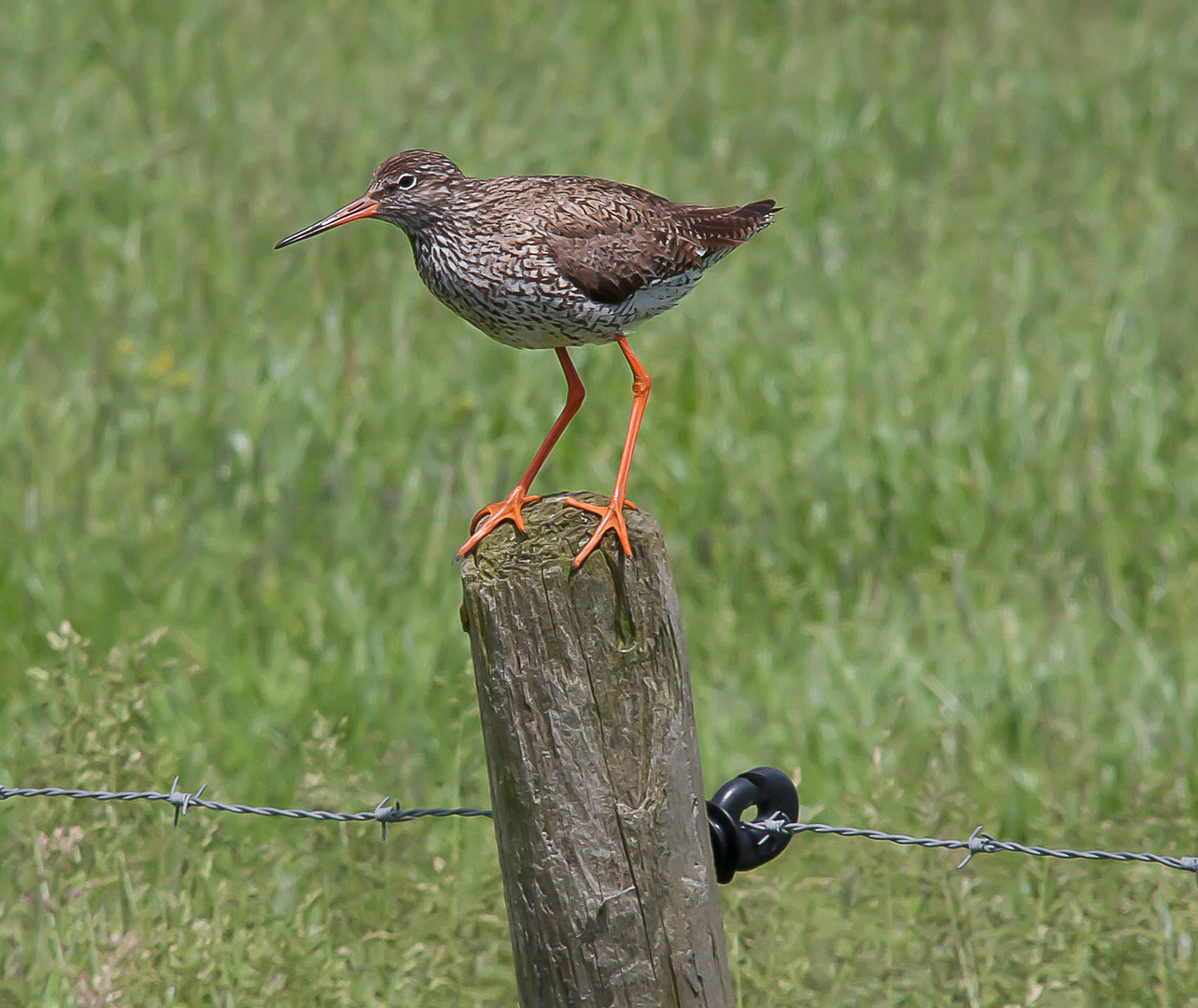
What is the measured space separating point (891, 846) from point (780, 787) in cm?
151

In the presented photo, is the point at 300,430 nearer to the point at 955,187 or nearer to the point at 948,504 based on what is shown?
the point at 948,504

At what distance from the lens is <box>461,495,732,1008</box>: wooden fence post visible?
2484 mm

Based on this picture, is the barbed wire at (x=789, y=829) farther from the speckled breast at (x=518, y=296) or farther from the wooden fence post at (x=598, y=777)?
the speckled breast at (x=518, y=296)

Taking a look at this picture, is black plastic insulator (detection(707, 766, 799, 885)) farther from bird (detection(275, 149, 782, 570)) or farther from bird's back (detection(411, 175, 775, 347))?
bird's back (detection(411, 175, 775, 347))

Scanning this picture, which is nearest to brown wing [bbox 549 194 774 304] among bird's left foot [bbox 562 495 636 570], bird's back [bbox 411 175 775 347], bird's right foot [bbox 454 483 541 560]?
bird's back [bbox 411 175 775 347]

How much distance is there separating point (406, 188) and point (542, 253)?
48 cm

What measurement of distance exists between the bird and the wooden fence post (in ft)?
1.25

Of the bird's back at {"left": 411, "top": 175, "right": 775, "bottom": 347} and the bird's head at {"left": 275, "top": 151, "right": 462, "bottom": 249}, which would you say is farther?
the bird's head at {"left": 275, "top": 151, "right": 462, "bottom": 249}

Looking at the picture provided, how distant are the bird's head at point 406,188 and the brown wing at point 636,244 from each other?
1.09ft

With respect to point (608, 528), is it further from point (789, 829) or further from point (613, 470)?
point (613, 470)

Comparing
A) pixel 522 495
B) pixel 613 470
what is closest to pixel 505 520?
pixel 522 495

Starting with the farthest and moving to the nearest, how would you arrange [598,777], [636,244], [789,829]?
[636,244], [789,829], [598,777]

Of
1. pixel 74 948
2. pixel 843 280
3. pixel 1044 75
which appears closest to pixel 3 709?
pixel 74 948

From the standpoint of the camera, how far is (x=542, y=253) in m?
3.17
